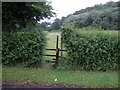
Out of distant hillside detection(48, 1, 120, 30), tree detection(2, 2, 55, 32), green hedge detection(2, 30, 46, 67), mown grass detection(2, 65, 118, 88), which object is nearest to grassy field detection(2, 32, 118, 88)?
mown grass detection(2, 65, 118, 88)

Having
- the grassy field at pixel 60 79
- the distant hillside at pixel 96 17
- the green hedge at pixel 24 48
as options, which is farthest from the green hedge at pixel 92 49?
the distant hillside at pixel 96 17

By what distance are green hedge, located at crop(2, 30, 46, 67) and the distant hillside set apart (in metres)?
2.04

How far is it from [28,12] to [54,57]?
89.8 inches

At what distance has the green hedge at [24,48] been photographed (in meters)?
5.04

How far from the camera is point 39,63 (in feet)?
17.2

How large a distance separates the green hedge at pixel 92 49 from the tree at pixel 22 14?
4.89ft

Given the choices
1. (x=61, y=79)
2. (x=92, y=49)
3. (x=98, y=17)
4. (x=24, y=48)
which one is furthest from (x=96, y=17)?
(x=61, y=79)

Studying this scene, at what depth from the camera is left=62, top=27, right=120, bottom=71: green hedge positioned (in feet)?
16.4

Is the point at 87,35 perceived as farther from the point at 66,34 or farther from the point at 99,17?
the point at 99,17

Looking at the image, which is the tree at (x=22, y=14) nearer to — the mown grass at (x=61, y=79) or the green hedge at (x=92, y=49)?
the green hedge at (x=92, y=49)

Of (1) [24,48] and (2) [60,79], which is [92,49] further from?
(1) [24,48]

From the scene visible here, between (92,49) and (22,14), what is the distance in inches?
131

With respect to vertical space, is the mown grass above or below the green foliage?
below

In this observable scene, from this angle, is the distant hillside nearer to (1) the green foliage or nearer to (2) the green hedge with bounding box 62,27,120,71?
(1) the green foliage
